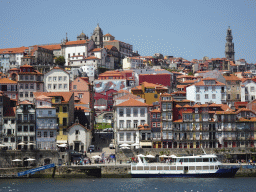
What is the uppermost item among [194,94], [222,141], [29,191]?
[194,94]

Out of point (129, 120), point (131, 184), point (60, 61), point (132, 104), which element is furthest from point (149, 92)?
point (60, 61)

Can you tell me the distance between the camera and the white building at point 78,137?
95.0m

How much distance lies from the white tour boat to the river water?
151 centimetres

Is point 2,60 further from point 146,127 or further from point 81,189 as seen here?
point 81,189

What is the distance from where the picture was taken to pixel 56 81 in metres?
116

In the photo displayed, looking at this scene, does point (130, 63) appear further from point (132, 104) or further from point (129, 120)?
point (129, 120)

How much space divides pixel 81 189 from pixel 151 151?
2095cm

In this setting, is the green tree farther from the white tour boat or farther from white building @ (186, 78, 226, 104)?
the white tour boat

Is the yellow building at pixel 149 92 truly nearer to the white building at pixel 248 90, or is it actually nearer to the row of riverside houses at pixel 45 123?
the row of riverside houses at pixel 45 123

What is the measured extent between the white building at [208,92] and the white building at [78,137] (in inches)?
1130

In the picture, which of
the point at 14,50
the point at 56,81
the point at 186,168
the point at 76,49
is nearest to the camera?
the point at 186,168

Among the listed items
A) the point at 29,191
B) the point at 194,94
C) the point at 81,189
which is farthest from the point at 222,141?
the point at 29,191

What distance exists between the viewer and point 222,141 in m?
92.8

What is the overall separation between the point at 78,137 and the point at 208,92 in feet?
108
